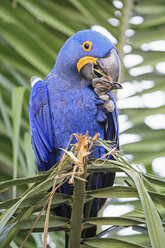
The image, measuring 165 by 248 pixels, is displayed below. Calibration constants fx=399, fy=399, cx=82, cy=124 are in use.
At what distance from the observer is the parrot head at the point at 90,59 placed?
1691 millimetres

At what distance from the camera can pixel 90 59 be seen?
176cm

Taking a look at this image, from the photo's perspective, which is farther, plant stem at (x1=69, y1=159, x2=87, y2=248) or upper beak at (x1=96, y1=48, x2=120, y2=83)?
upper beak at (x1=96, y1=48, x2=120, y2=83)

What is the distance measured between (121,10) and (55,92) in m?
0.66

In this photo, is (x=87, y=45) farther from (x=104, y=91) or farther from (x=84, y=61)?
(x=104, y=91)

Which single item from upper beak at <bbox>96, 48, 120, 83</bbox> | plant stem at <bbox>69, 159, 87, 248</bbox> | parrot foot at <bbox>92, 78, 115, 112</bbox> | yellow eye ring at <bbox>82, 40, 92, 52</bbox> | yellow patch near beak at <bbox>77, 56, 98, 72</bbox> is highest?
yellow eye ring at <bbox>82, 40, 92, 52</bbox>

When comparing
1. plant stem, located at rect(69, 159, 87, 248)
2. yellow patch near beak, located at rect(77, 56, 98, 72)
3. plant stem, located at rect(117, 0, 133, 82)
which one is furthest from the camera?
plant stem, located at rect(117, 0, 133, 82)

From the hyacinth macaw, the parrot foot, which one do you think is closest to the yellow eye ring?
the hyacinth macaw

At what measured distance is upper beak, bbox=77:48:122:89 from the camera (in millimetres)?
1681

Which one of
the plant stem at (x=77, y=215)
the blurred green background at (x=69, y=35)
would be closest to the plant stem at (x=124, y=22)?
the blurred green background at (x=69, y=35)

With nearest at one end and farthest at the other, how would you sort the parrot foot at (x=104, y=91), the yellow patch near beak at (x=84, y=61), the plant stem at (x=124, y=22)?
the parrot foot at (x=104, y=91) → the yellow patch near beak at (x=84, y=61) → the plant stem at (x=124, y=22)

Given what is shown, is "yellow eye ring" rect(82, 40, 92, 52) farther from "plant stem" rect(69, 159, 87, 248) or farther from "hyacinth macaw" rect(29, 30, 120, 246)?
"plant stem" rect(69, 159, 87, 248)

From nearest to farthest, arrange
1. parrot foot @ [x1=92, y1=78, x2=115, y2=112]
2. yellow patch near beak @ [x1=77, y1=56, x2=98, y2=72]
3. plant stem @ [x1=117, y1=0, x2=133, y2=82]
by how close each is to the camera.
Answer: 1. parrot foot @ [x1=92, y1=78, x2=115, y2=112]
2. yellow patch near beak @ [x1=77, y1=56, x2=98, y2=72]
3. plant stem @ [x1=117, y1=0, x2=133, y2=82]

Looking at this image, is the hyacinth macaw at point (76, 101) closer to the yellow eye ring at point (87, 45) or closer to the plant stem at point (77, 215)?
the yellow eye ring at point (87, 45)

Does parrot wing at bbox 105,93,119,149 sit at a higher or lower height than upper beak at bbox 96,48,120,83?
lower
